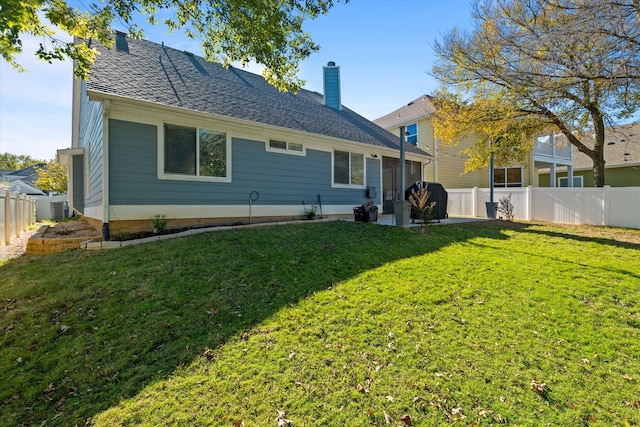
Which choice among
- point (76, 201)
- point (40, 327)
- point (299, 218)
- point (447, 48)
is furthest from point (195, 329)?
point (447, 48)

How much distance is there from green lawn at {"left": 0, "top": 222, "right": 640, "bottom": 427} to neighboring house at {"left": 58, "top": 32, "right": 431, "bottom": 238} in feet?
6.74

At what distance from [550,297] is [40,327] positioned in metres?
6.45

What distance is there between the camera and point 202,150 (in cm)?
780

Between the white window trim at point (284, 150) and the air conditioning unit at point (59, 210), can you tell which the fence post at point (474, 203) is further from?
the air conditioning unit at point (59, 210)

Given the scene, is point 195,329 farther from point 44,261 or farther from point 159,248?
point 44,261

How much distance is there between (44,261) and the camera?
5770 mm

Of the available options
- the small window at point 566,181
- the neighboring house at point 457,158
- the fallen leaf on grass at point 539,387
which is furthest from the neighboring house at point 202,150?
the small window at point 566,181

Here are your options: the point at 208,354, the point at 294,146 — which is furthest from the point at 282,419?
the point at 294,146

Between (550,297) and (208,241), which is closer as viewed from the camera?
(550,297)

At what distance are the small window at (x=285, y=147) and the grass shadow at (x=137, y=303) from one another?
336cm

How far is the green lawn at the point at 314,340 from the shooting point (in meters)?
2.36

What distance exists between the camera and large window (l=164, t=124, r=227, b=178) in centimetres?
732

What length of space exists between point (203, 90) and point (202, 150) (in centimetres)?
220

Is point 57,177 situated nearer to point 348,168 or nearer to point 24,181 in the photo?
point 24,181
